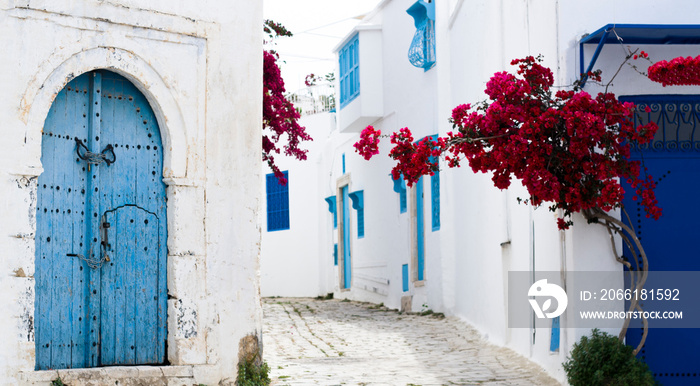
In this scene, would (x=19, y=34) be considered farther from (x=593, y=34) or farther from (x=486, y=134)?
(x=593, y=34)

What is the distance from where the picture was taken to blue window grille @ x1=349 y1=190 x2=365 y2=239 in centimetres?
1770

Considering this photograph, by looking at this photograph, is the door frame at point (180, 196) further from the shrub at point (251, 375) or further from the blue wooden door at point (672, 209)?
the blue wooden door at point (672, 209)

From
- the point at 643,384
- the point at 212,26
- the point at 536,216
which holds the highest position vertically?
the point at 212,26

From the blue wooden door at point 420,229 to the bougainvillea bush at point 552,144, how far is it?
688 centimetres

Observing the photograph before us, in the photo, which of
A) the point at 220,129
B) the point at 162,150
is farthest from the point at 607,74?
the point at 162,150

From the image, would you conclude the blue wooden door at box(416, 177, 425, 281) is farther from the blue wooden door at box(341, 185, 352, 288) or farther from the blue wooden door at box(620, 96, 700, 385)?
the blue wooden door at box(620, 96, 700, 385)

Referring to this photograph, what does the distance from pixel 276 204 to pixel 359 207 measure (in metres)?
4.05

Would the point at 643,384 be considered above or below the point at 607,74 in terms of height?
below

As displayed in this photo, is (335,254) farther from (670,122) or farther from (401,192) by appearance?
(670,122)

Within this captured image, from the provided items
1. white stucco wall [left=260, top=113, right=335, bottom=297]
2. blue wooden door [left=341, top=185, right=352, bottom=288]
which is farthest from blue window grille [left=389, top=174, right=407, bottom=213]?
white stucco wall [left=260, top=113, right=335, bottom=297]

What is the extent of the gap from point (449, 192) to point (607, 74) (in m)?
5.39

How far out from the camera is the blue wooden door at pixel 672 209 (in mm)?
7574

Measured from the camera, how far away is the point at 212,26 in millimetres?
7934

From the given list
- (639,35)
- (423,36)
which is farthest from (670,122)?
(423,36)
